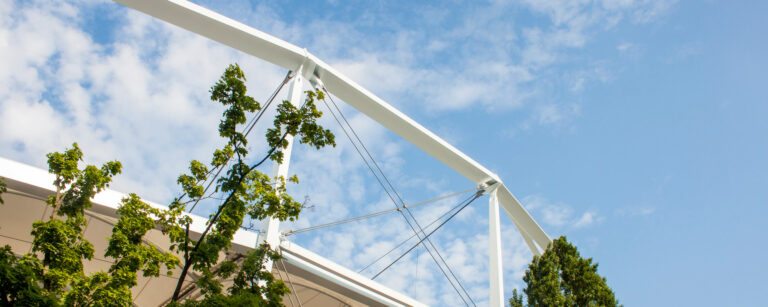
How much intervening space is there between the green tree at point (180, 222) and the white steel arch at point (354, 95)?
509 centimetres

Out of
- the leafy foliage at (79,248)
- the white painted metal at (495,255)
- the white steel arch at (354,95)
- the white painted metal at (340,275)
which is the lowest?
the leafy foliage at (79,248)

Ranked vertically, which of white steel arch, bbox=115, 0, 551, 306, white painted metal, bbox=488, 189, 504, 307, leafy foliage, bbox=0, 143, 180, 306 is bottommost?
leafy foliage, bbox=0, 143, 180, 306

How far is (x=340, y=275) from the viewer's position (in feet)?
46.6

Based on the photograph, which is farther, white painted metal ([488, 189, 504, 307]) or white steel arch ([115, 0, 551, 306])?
white painted metal ([488, 189, 504, 307])

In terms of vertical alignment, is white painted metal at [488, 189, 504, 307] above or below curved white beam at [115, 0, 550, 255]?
below

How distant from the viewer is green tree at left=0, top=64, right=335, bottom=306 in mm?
7438

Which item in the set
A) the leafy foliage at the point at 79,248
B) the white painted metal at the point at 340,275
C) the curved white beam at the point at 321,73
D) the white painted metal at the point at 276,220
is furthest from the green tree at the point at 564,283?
the leafy foliage at the point at 79,248

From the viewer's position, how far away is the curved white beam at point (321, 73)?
12414mm

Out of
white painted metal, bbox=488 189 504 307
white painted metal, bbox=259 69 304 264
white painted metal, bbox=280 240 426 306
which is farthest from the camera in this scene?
white painted metal, bbox=488 189 504 307

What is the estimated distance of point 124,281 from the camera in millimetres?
7660

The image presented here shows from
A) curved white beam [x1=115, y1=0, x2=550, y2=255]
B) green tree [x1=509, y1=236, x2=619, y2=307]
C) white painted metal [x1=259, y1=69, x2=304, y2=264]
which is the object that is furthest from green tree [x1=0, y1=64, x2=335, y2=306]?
green tree [x1=509, y1=236, x2=619, y2=307]

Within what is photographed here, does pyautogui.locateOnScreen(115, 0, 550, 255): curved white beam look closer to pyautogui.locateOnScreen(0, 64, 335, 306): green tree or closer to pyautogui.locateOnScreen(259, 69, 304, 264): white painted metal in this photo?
pyautogui.locateOnScreen(259, 69, 304, 264): white painted metal

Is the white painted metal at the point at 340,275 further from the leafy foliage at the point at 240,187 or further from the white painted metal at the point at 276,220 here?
the leafy foliage at the point at 240,187

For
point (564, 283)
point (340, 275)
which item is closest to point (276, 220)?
point (340, 275)
